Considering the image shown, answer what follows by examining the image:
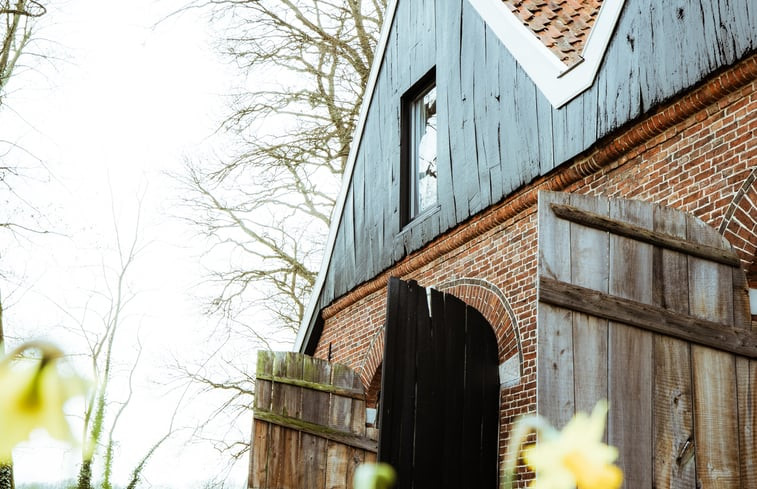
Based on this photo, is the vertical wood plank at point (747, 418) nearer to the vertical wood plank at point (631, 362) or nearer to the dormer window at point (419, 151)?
the vertical wood plank at point (631, 362)

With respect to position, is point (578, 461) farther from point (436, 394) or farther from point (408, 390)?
point (436, 394)

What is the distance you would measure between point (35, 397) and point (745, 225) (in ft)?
18.0

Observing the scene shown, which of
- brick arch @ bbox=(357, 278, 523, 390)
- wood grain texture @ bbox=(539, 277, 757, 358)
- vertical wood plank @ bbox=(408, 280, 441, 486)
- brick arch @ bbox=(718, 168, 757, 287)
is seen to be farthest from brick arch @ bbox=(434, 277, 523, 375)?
wood grain texture @ bbox=(539, 277, 757, 358)

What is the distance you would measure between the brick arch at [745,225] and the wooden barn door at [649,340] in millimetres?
714

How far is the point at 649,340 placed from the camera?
4230 mm

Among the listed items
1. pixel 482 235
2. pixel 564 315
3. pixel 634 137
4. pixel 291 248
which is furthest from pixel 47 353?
pixel 291 248

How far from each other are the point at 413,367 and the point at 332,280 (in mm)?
4437

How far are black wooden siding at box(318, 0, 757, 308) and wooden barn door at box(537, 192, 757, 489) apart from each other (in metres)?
1.74

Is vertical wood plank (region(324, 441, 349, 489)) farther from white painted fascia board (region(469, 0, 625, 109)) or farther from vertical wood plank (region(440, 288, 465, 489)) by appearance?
white painted fascia board (region(469, 0, 625, 109))

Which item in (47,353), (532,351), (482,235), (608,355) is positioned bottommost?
(47,353)

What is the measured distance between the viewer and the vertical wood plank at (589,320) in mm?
4016

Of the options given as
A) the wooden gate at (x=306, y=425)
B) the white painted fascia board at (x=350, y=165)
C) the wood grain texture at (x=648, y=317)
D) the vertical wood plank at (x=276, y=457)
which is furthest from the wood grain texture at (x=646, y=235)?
the white painted fascia board at (x=350, y=165)

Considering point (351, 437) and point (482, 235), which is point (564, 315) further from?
point (351, 437)

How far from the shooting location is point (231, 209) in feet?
59.1
